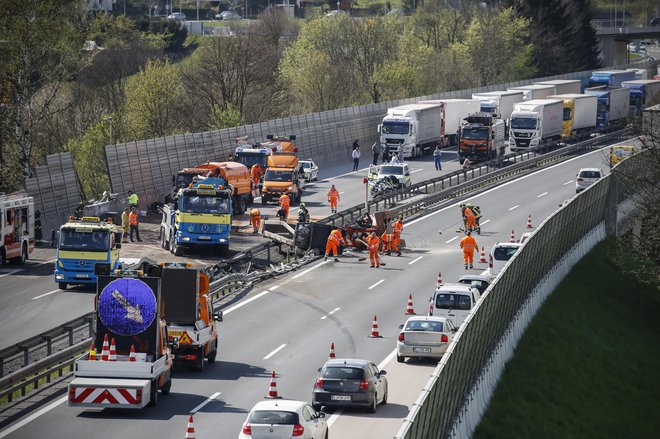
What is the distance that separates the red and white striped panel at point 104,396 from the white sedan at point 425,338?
893 centimetres

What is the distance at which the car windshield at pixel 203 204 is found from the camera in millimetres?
54312

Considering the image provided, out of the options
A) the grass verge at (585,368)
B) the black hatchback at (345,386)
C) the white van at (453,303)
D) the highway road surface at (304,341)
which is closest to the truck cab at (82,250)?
the highway road surface at (304,341)

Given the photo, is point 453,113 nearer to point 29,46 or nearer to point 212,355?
point 29,46

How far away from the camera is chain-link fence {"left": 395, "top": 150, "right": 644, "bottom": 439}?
2420 cm

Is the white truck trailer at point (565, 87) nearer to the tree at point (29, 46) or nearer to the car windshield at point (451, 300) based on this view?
the tree at point (29, 46)

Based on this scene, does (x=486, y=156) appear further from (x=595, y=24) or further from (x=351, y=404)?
(x=595, y=24)

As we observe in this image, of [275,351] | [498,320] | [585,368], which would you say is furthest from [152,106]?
[498,320]

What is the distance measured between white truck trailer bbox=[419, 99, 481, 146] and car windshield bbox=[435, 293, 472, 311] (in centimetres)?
5720

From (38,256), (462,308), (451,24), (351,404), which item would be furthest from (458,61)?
(351,404)

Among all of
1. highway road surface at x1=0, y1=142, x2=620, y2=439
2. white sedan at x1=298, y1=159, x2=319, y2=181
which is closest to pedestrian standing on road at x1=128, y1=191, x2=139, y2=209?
highway road surface at x1=0, y1=142, x2=620, y2=439

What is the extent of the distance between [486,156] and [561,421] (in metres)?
50.9

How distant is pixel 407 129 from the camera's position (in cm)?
8969

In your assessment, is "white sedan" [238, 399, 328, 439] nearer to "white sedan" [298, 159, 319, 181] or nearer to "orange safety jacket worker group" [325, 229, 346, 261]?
"orange safety jacket worker group" [325, 229, 346, 261]

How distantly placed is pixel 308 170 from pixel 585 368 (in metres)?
38.4
